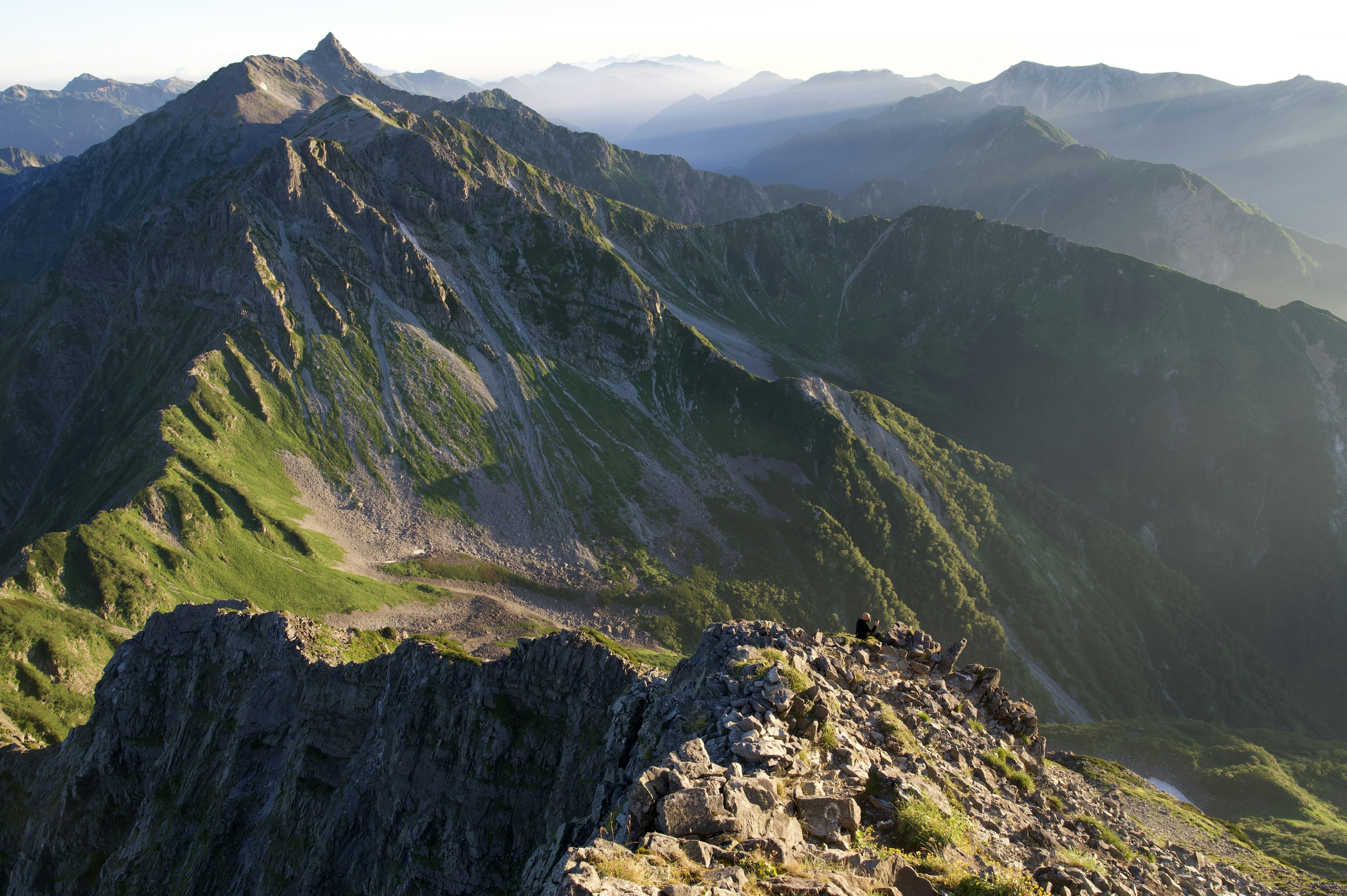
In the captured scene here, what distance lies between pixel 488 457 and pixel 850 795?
134 metres

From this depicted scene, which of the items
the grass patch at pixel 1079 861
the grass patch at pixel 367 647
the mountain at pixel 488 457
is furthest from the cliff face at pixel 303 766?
the mountain at pixel 488 457

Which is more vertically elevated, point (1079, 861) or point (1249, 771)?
point (1079, 861)

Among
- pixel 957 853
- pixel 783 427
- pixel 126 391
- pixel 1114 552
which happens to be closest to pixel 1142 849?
pixel 957 853

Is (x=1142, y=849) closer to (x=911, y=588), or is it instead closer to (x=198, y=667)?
(x=198, y=667)

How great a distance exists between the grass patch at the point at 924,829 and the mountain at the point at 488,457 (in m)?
103

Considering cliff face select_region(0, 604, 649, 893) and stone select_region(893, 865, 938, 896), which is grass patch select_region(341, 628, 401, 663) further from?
stone select_region(893, 865, 938, 896)

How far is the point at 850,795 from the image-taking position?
19.0 m

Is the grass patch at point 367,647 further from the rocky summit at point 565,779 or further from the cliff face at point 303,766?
the cliff face at point 303,766

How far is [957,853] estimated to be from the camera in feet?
60.3

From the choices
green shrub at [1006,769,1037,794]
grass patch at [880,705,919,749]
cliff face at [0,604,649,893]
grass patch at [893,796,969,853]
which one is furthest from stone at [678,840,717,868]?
green shrub at [1006,769,1037,794]

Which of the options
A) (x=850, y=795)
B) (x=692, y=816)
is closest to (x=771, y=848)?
(x=692, y=816)

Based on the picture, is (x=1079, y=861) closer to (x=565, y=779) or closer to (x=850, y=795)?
(x=850, y=795)

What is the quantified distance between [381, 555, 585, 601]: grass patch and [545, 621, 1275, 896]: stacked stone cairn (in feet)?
318

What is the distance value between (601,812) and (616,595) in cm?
10738
